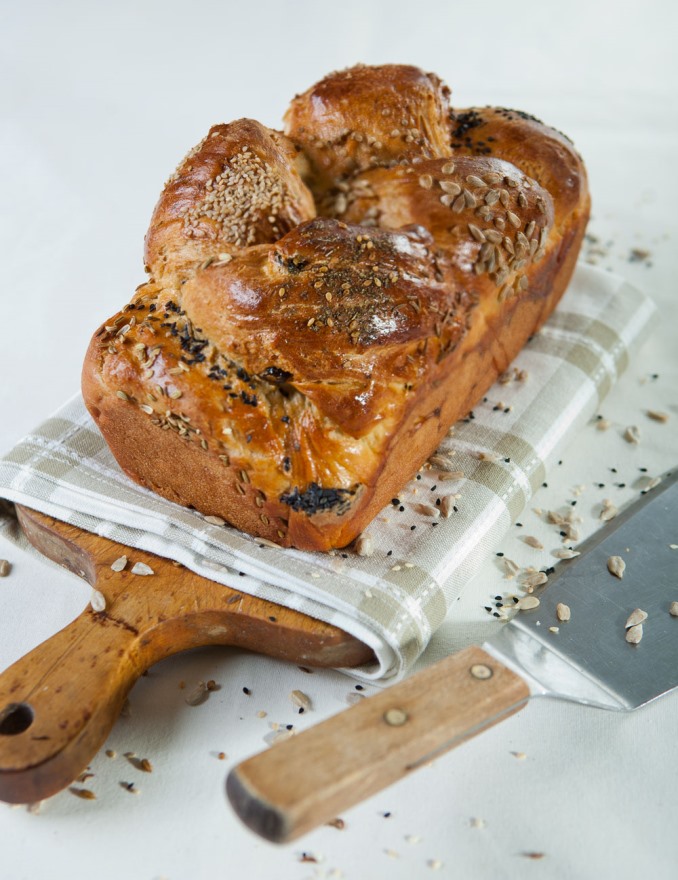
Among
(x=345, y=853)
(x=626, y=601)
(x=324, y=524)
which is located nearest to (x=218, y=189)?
(x=324, y=524)

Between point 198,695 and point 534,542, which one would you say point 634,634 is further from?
point 198,695

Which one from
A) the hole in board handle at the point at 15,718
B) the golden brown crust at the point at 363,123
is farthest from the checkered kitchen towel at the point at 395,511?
the golden brown crust at the point at 363,123

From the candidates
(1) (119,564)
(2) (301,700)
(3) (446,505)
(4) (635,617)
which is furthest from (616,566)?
(1) (119,564)

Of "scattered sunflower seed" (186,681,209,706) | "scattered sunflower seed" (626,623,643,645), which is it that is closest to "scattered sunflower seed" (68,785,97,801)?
"scattered sunflower seed" (186,681,209,706)

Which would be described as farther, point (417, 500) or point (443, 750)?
point (417, 500)

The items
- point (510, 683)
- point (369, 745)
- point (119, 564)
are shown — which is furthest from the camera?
point (119, 564)

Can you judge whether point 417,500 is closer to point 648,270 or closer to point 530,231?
point 530,231

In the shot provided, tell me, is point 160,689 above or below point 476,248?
below
